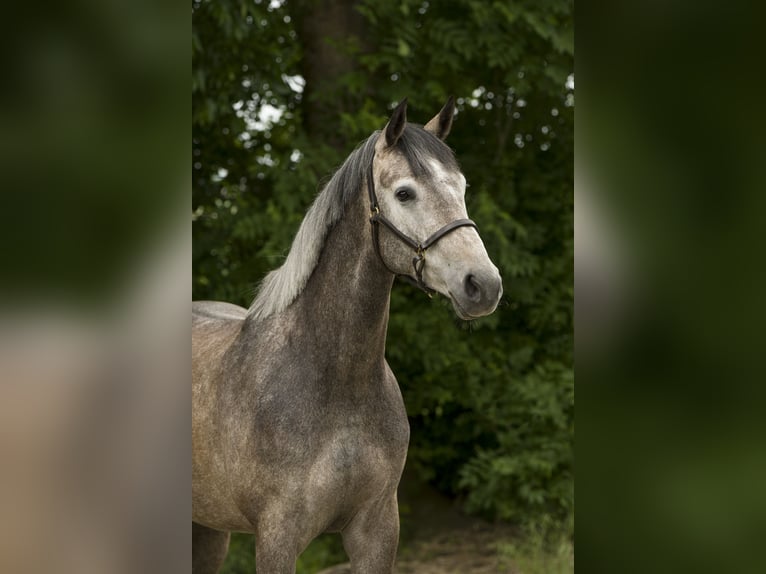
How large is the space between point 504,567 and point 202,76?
355cm

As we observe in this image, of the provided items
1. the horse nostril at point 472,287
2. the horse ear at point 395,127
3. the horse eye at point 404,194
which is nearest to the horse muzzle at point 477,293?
the horse nostril at point 472,287

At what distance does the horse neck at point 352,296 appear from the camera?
2.02 m

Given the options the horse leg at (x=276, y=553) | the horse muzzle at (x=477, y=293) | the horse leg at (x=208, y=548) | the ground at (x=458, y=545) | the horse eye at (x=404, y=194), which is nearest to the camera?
the horse muzzle at (x=477, y=293)

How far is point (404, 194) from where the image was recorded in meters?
1.88

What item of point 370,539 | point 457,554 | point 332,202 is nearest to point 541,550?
point 457,554

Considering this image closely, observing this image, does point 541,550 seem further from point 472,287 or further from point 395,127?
point 395,127

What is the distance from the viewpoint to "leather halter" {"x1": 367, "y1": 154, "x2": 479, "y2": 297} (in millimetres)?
1797

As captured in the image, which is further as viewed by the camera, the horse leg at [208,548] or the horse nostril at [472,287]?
the horse leg at [208,548]

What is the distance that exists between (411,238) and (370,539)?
0.84m

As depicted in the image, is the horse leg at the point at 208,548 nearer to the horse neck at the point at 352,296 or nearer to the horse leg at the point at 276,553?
the horse leg at the point at 276,553

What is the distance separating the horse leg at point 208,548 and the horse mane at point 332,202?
1.21 metres

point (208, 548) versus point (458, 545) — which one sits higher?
point (208, 548)
